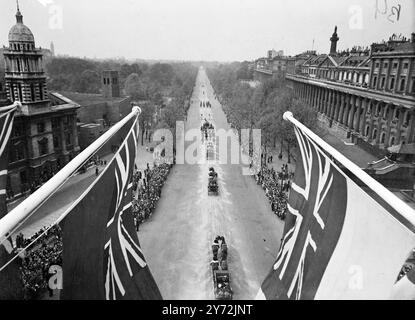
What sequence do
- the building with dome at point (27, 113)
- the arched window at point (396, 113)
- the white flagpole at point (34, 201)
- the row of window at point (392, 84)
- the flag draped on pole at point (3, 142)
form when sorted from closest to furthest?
the white flagpole at point (34, 201), the flag draped on pole at point (3, 142), the building with dome at point (27, 113), the row of window at point (392, 84), the arched window at point (396, 113)

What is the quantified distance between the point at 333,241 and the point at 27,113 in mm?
28889

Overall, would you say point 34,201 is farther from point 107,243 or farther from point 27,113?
point 27,113

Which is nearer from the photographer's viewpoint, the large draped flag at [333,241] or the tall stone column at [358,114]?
the large draped flag at [333,241]

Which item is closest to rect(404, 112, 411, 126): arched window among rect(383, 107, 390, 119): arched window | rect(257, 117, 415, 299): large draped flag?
rect(383, 107, 390, 119): arched window

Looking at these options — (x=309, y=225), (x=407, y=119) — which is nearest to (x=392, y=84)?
(x=407, y=119)

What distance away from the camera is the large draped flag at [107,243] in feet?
21.4

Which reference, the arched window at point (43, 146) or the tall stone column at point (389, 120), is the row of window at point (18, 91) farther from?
the tall stone column at point (389, 120)

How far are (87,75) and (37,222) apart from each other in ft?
240

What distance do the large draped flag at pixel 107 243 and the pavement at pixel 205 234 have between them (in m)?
7.37

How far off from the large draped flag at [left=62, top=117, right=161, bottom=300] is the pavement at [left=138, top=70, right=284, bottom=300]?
737 cm

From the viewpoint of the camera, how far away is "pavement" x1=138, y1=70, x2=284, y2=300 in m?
17.5

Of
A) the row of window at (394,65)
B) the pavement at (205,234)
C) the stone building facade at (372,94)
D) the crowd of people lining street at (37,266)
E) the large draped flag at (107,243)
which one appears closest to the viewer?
the large draped flag at (107,243)

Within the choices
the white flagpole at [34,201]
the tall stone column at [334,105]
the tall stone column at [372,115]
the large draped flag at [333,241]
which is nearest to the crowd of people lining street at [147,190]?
the large draped flag at [333,241]
